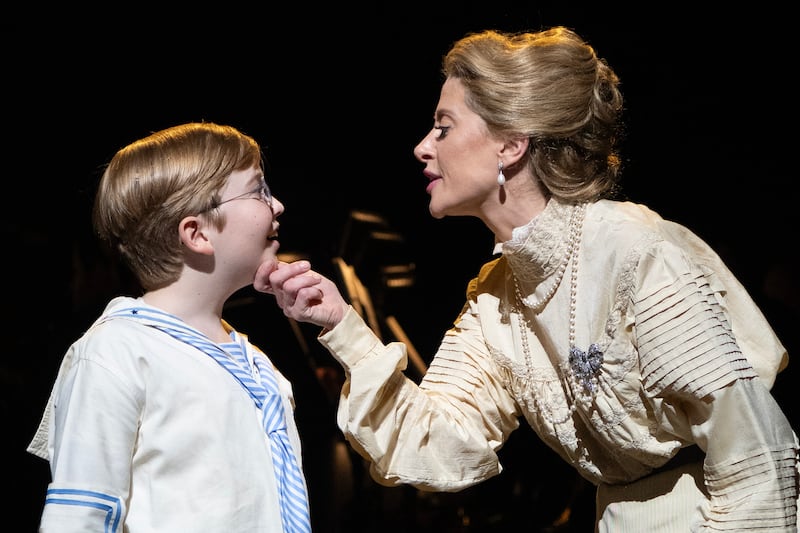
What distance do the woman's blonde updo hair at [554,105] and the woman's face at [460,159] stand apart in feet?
0.08

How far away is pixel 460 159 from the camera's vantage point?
5.36 ft

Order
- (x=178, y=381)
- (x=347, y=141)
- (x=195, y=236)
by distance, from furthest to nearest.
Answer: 1. (x=347, y=141)
2. (x=195, y=236)
3. (x=178, y=381)

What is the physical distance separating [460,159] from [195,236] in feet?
1.68

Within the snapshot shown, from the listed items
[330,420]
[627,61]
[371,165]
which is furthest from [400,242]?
[627,61]

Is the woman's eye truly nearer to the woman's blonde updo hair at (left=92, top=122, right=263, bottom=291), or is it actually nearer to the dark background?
the woman's blonde updo hair at (left=92, top=122, right=263, bottom=291)

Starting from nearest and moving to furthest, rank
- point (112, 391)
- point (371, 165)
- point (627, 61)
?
point (112, 391) < point (627, 61) < point (371, 165)

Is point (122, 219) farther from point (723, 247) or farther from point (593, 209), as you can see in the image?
point (723, 247)

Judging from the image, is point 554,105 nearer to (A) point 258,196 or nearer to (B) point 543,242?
(B) point 543,242

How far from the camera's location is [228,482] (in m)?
1.28

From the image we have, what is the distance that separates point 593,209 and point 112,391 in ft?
2.83

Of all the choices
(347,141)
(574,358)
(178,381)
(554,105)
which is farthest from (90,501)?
(347,141)

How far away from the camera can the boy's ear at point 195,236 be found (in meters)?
1.38

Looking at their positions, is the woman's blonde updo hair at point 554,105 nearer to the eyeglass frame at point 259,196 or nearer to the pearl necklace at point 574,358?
the pearl necklace at point 574,358

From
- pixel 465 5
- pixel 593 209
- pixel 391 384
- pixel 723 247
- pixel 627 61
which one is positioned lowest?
pixel 723 247
